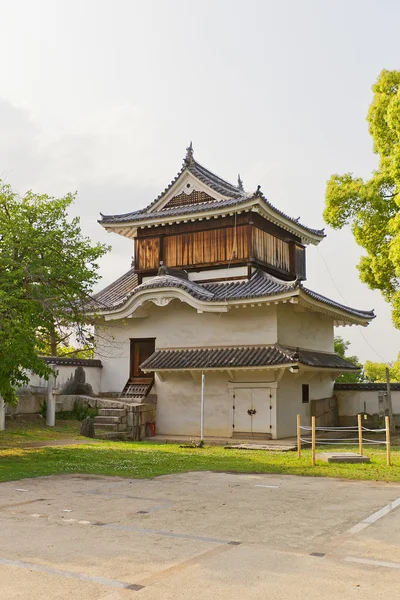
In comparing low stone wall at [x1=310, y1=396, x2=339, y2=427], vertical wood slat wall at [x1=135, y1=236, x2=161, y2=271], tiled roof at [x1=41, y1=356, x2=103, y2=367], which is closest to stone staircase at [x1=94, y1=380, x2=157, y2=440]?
tiled roof at [x1=41, y1=356, x2=103, y2=367]

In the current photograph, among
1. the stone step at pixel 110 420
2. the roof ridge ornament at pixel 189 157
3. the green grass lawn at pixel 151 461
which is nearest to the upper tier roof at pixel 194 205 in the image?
the roof ridge ornament at pixel 189 157

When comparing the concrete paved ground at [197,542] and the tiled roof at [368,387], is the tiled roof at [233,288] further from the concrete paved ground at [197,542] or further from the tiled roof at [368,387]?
the concrete paved ground at [197,542]

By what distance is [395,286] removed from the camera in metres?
22.1

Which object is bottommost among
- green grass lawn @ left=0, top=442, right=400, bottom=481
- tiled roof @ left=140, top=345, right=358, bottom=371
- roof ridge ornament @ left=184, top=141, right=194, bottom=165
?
green grass lawn @ left=0, top=442, right=400, bottom=481

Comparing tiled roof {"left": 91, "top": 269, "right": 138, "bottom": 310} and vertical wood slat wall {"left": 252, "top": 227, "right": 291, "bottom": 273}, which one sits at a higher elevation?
vertical wood slat wall {"left": 252, "top": 227, "right": 291, "bottom": 273}

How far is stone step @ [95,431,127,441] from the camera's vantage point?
22.5 m

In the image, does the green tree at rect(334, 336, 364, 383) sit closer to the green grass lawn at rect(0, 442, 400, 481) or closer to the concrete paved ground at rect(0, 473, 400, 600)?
the green grass lawn at rect(0, 442, 400, 481)

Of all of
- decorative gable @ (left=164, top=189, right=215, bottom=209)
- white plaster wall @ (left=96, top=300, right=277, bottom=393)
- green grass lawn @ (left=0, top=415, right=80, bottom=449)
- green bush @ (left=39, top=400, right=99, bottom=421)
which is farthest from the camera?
decorative gable @ (left=164, top=189, right=215, bottom=209)

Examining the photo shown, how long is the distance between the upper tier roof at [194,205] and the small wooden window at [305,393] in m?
7.74

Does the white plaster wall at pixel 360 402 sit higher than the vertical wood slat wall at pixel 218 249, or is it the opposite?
the vertical wood slat wall at pixel 218 249

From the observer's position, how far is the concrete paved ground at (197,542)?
5.31 metres

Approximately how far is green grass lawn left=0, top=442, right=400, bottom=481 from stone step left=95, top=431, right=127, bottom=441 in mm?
3478

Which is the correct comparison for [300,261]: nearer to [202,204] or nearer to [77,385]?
[202,204]

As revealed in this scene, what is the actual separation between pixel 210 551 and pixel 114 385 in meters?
21.8
